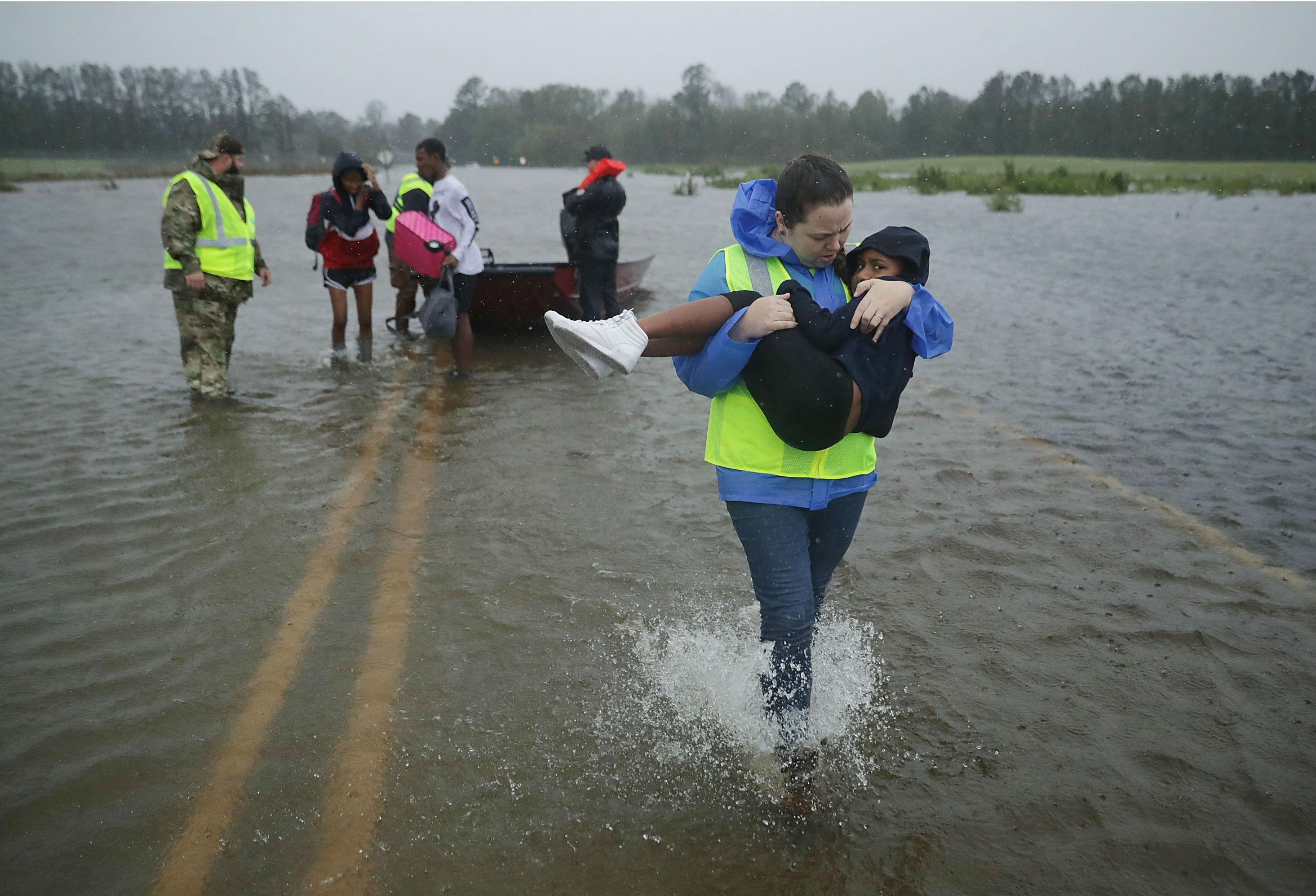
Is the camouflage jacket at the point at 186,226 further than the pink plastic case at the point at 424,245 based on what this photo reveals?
No

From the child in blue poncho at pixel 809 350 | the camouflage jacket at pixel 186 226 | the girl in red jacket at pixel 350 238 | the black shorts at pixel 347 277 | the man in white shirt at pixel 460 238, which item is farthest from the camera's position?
the black shorts at pixel 347 277

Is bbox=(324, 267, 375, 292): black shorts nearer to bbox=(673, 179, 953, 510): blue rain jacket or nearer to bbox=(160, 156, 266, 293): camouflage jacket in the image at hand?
bbox=(160, 156, 266, 293): camouflage jacket

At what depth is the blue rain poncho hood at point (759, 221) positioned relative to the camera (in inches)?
103

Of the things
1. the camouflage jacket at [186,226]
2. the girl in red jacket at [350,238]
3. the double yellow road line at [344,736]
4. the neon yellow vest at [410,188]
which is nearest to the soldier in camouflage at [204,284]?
Answer: the camouflage jacket at [186,226]

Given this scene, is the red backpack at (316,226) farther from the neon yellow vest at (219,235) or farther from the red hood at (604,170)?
the red hood at (604,170)

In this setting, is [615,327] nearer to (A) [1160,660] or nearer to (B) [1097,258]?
(A) [1160,660]

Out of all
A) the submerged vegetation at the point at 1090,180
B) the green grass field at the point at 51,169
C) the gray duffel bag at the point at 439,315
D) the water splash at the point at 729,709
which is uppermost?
the green grass field at the point at 51,169

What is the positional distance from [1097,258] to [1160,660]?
17073 millimetres

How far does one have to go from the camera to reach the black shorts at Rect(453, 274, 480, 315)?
27.9 ft

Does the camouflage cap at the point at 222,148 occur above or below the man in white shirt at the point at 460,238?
above

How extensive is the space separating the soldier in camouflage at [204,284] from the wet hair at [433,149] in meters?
1.64

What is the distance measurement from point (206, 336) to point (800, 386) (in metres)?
6.62

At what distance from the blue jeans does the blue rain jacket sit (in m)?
0.05

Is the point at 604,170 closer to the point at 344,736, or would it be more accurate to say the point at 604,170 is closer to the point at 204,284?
the point at 204,284
